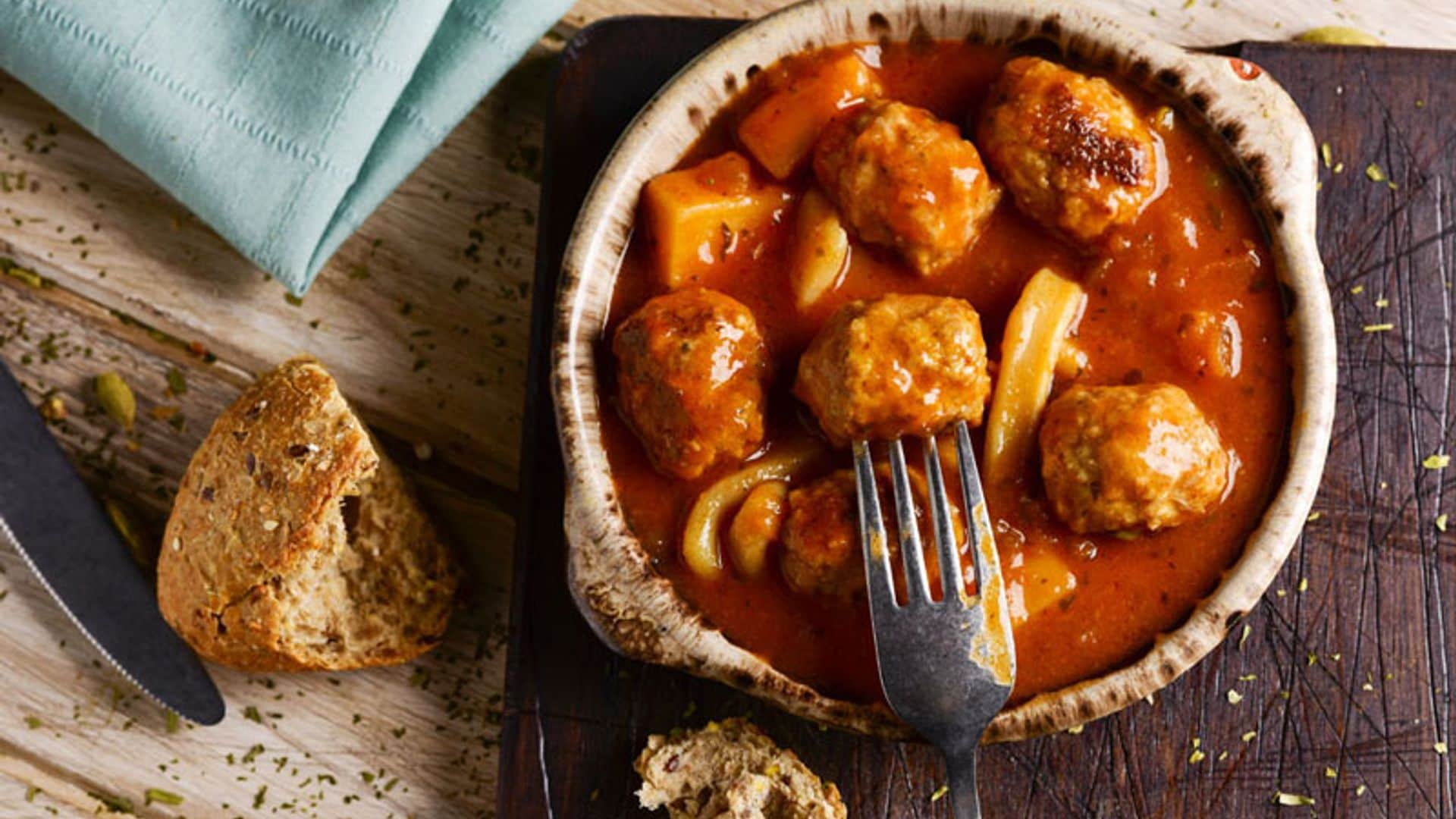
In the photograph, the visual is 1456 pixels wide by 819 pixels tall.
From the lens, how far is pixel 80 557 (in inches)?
150

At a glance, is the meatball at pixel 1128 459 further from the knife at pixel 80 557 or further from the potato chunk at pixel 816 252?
the knife at pixel 80 557

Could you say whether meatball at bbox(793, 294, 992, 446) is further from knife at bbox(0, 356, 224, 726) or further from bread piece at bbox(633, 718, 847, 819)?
knife at bbox(0, 356, 224, 726)

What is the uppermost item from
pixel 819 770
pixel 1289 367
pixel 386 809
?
pixel 1289 367

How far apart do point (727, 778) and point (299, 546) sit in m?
1.25

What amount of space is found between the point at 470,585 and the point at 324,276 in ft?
3.28

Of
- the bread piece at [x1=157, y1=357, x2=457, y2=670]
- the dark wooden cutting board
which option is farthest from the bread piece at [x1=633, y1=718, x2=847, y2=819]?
the bread piece at [x1=157, y1=357, x2=457, y2=670]

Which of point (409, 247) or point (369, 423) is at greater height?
point (409, 247)

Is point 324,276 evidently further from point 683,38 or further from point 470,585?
point 683,38

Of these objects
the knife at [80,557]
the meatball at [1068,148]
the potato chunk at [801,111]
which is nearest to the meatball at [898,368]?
the meatball at [1068,148]

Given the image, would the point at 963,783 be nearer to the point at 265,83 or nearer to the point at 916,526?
the point at 916,526

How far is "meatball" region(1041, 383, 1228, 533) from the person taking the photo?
299 cm

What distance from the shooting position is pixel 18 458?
3.81 meters

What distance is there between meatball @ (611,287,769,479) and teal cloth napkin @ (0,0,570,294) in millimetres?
1041

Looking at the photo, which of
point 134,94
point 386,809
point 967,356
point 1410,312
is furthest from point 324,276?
point 1410,312
